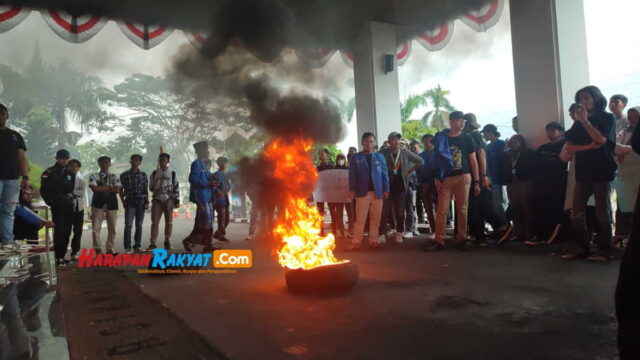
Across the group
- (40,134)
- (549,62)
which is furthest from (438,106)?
(40,134)

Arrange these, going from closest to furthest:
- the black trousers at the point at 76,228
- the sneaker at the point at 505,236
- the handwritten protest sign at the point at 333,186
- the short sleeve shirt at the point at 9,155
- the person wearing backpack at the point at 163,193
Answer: the short sleeve shirt at the point at 9,155 → the sneaker at the point at 505,236 → the black trousers at the point at 76,228 → the person wearing backpack at the point at 163,193 → the handwritten protest sign at the point at 333,186

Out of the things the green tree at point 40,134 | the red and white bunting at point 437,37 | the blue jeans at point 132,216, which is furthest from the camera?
the green tree at point 40,134

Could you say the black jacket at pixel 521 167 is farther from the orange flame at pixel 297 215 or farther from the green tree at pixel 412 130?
the green tree at pixel 412 130

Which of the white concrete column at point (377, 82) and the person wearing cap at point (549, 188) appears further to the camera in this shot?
the white concrete column at point (377, 82)

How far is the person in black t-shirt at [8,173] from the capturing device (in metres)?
4.91

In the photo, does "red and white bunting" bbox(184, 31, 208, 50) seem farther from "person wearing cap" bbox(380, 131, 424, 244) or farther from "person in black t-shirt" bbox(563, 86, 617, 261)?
"person in black t-shirt" bbox(563, 86, 617, 261)

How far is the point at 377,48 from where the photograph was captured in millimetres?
11281

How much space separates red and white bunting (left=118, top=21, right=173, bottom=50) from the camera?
9.21 m

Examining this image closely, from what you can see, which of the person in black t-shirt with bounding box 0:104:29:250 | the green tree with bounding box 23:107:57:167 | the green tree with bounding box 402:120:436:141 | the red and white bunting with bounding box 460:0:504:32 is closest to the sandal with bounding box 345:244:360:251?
the person in black t-shirt with bounding box 0:104:29:250

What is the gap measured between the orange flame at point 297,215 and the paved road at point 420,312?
0.43 meters

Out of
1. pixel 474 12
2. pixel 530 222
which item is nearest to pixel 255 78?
pixel 530 222

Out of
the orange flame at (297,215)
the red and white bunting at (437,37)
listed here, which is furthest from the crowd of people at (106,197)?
the red and white bunting at (437,37)

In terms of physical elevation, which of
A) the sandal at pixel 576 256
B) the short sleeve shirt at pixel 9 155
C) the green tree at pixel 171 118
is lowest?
the sandal at pixel 576 256

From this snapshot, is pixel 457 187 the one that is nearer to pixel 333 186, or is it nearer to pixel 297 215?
pixel 297 215
